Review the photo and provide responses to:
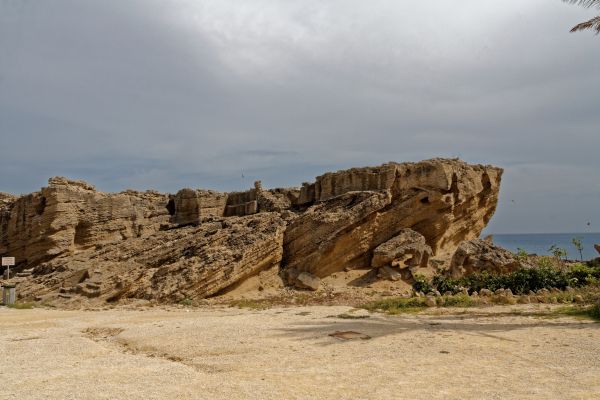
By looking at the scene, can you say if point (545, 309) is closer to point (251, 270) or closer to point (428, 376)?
point (428, 376)

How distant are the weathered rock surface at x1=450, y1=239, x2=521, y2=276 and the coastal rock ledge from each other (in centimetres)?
167

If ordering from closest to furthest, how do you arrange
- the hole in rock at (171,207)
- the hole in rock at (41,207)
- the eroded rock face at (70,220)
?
1. the eroded rock face at (70,220)
2. the hole in rock at (41,207)
3. the hole in rock at (171,207)

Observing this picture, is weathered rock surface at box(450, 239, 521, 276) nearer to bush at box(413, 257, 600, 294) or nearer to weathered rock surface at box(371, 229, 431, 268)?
weathered rock surface at box(371, 229, 431, 268)

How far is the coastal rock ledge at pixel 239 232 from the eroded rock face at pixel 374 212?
0.05 meters

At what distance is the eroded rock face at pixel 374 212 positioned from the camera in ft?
74.7

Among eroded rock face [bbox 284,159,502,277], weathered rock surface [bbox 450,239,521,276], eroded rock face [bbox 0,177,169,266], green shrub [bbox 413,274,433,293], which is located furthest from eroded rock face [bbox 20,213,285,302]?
weathered rock surface [bbox 450,239,521,276]

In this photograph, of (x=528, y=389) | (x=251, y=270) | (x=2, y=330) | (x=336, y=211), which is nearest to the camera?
(x=528, y=389)

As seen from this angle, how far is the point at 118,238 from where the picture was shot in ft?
85.2

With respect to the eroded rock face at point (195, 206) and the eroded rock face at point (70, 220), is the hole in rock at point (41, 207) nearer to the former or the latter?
the eroded rock face at point (70, 220)

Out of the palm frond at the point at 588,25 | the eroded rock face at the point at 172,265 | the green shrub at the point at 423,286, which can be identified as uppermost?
the palm frond at the point at 588,25

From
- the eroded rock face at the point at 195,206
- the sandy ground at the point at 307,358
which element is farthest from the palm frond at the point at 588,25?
the eroded rock face at the point at 195,206

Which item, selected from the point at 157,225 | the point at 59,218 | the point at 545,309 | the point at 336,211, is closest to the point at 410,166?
the point at 336,211

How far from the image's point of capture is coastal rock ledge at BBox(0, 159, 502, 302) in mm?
20969

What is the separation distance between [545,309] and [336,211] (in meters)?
10.9
